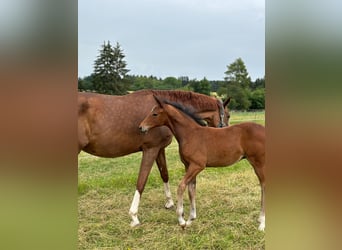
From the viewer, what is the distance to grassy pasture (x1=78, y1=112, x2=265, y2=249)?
2.28 m

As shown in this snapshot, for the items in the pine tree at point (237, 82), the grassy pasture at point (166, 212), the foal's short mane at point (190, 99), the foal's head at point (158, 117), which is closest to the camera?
the grassy pasture at point (166, 212)

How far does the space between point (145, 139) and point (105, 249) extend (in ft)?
3.53

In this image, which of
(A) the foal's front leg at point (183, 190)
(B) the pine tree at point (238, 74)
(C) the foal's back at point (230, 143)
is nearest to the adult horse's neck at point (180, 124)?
(C) the foal's back at point (230, 143)

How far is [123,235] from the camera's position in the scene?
2436mm

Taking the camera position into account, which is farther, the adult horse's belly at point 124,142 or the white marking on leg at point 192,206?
the adult horse's belly at point 124,142

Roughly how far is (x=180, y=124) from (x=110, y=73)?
6.36m

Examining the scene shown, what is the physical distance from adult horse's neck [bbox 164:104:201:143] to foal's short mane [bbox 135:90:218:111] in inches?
14.3

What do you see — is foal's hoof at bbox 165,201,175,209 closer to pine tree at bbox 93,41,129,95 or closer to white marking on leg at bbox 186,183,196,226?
white marking on leg at bbox 186,183,196,226

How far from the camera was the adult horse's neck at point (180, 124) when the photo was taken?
2.60 meters

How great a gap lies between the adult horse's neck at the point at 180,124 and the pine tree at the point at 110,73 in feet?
17.7

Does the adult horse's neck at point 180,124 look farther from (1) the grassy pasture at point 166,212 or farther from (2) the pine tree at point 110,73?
(2) the pine tree at point 110,73

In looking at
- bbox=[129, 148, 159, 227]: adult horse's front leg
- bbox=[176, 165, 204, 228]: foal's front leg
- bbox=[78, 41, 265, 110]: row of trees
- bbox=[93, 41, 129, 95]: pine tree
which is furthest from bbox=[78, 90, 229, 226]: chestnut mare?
bbox=[93, 41, 129, 95]: pine tree

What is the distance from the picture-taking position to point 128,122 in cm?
282

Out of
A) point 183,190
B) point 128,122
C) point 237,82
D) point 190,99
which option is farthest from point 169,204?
point 237,82
